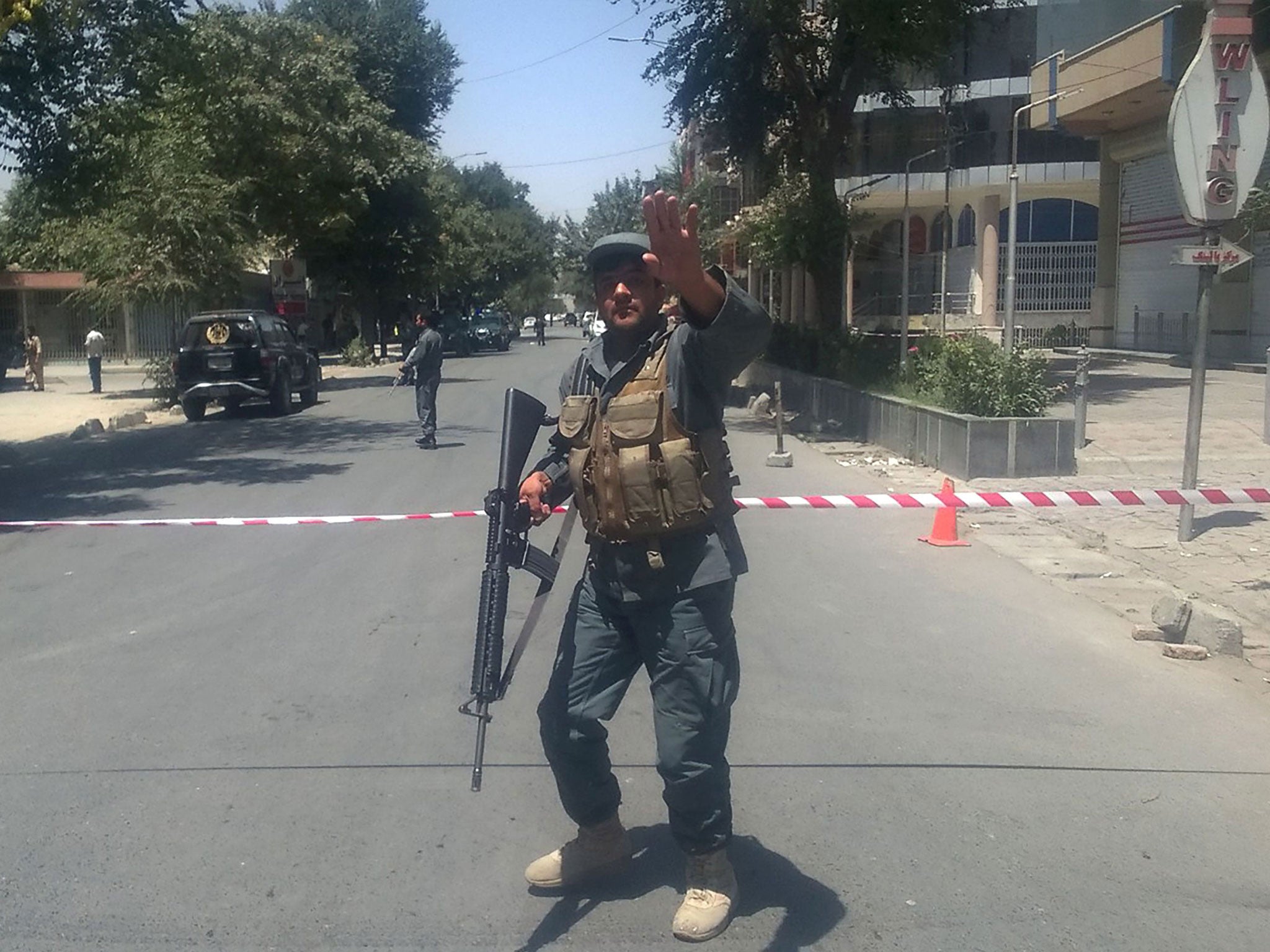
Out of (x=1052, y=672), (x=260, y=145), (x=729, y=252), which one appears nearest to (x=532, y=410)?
(x=1052, y=672)

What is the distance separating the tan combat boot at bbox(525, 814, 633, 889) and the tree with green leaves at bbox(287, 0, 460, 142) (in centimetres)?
4555

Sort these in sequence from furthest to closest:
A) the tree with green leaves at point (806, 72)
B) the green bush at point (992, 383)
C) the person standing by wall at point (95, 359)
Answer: the person standing by wall at point (95, 359) → the tree with green leaves at point (806, 72) → the green bush at point (992, 383)

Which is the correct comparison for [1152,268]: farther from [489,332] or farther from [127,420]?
[489,332]

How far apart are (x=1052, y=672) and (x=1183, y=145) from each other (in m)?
5.13

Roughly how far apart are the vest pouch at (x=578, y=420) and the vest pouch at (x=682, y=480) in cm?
26

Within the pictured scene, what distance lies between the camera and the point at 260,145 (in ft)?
104

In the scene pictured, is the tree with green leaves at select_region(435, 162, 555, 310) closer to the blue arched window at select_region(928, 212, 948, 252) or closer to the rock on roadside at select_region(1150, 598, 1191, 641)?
the blue arched window at select_region(928, 212, 948, 252)

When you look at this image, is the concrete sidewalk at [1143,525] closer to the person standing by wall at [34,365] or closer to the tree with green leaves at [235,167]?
the tree with green leaves at [235,167]

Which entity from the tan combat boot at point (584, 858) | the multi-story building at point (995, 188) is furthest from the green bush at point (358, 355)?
the tan combat boot at point (584, 858)

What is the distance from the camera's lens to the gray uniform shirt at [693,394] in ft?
11.8

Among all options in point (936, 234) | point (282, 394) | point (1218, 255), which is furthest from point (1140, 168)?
point (1218, 255)

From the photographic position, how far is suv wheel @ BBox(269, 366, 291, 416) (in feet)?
78.7

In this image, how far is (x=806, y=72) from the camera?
2398 centimetres

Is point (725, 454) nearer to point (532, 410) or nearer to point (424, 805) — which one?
point (532, 410)
